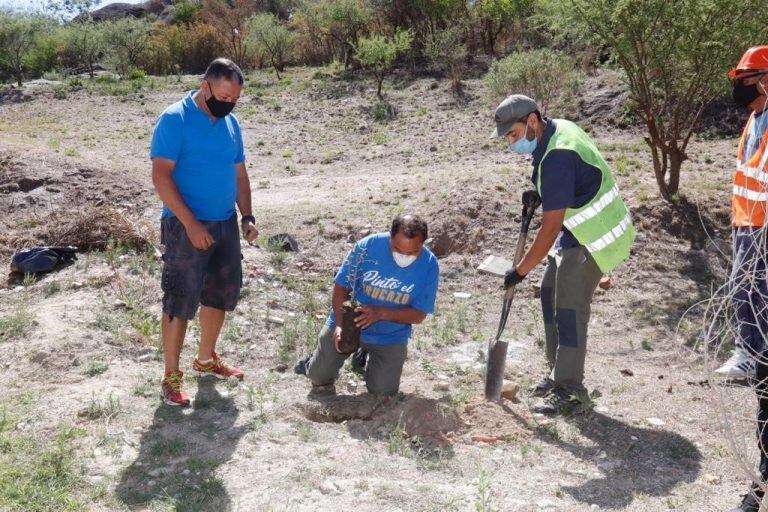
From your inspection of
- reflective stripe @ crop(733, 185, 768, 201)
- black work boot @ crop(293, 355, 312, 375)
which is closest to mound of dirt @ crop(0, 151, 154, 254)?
black work boot @ crop(293, 355, 312, 375)

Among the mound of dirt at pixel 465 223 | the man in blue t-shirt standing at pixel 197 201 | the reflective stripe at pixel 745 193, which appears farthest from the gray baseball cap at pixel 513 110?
the mound of dirt at pixel 465 223

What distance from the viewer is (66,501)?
2736mm

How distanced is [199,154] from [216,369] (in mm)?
1300

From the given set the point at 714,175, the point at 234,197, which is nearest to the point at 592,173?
the point at 234,197

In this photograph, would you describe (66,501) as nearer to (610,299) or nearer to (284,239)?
(284,239)

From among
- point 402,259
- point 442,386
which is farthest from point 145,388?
point 442,386

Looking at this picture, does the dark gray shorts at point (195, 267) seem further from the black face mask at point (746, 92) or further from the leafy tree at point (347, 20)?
the leafy tree at point (347, 20)

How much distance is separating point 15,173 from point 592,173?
22.3ft

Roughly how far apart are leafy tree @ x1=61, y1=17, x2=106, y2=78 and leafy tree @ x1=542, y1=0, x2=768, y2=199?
80.2 ft

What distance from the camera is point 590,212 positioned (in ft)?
11.8

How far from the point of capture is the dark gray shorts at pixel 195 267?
3457 mm

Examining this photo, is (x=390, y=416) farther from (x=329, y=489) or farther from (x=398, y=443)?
(x=329, y=489)

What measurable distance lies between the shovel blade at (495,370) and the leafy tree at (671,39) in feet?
12.9

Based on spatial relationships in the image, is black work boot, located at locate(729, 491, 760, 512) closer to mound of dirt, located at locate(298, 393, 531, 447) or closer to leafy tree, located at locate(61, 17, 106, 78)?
mound of dirt, located at locate(298, 393, 531, 447)
